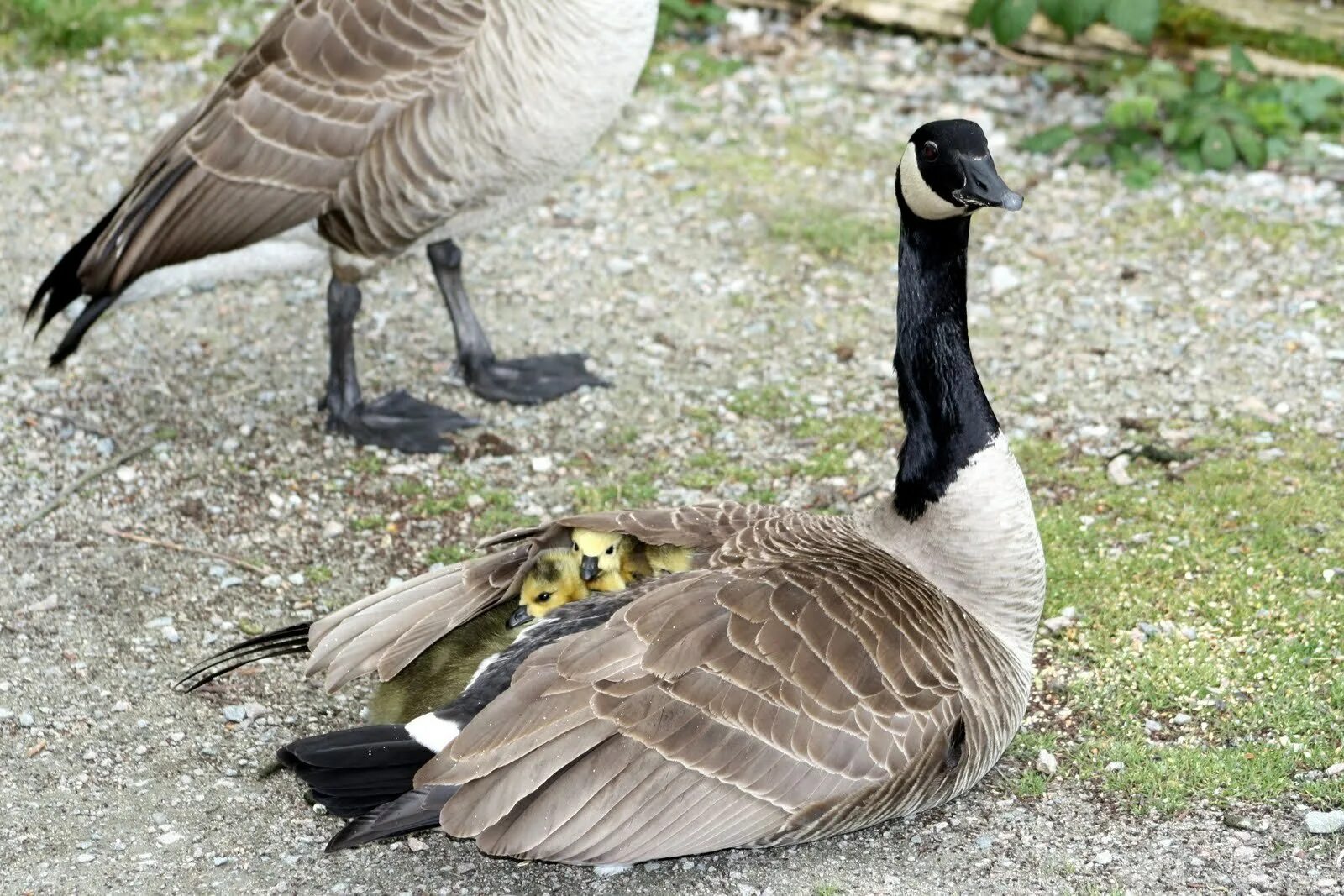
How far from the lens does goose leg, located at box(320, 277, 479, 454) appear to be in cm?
681

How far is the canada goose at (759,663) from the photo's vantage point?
3984 millimetres

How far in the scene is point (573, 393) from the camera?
7230 millimetres

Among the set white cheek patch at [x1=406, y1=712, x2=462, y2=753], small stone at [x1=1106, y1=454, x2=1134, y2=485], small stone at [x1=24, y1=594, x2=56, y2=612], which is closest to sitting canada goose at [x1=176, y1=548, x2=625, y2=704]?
white cheek patch at [x1=406, y1=712, x2=462, y2=753]

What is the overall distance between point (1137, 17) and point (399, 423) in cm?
461

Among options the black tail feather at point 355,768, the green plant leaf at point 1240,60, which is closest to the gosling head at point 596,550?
the black tail feather at point 355,768

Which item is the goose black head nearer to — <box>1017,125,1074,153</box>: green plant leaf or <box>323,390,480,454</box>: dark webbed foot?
<box>323,390,480,454</box>: dark webbed foot

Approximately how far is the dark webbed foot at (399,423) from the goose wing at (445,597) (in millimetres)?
2117

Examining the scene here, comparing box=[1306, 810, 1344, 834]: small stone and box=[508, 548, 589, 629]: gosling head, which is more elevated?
box=[508, 548, 589, 629]: gosling head

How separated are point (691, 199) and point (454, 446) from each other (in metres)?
2.59

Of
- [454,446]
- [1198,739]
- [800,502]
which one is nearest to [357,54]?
[454,446]

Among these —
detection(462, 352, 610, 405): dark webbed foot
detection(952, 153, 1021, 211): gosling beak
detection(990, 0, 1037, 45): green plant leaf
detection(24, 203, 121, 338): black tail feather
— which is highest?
detection(952, 153, 1021, 211): gosling beak

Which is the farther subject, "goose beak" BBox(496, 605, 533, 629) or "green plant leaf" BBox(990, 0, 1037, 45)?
"green plant leaf" BBox(990, 0, 1037, 45)

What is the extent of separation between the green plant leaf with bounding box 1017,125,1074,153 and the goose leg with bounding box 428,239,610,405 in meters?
3.22

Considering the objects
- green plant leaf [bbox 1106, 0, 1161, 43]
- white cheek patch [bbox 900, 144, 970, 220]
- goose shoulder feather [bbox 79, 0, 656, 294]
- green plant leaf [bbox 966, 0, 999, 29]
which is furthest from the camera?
green plant leaf [bbox 966, 0, 999, 29]
